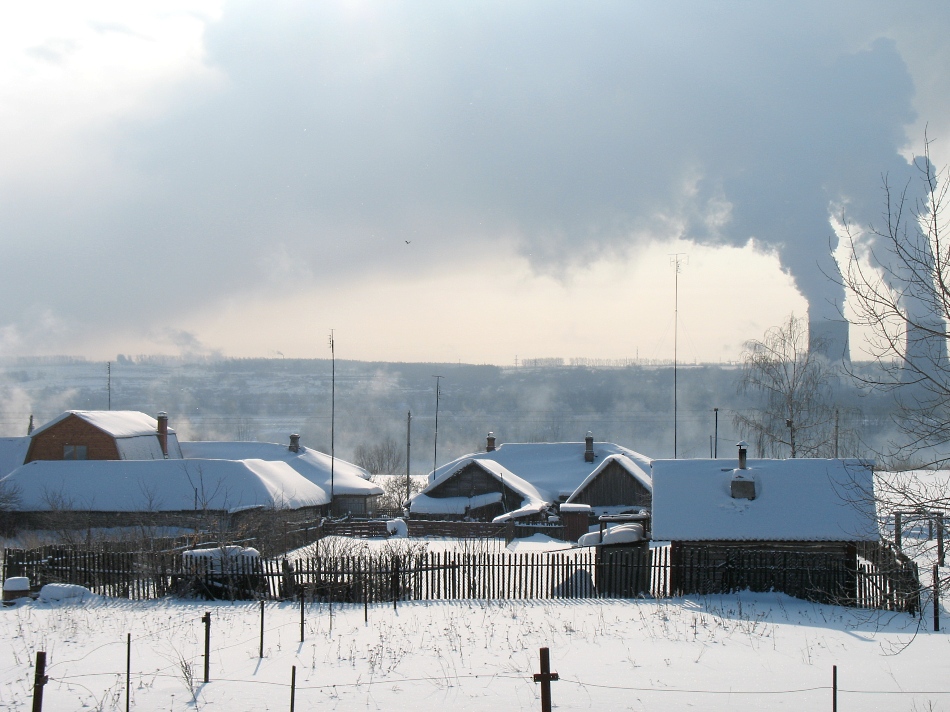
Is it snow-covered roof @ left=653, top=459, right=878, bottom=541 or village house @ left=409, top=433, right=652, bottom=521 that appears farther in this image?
village house @ left=409, top=433, right=652, bottom=521

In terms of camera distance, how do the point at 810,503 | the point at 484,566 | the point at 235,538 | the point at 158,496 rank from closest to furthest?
the point at 484,566 → the point at 810,503 → the point at 235,538 → the point at 158,496

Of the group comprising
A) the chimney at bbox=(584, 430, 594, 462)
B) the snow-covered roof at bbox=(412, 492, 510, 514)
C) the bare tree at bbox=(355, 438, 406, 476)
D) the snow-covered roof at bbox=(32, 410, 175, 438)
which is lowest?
the bare tree at bbox=(355, 438, 406, 476)

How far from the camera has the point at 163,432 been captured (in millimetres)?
51688

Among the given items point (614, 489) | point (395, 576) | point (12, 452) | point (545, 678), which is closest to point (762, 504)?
point (395, 576)

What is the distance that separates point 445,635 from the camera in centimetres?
1534

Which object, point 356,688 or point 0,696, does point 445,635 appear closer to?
point 356,688

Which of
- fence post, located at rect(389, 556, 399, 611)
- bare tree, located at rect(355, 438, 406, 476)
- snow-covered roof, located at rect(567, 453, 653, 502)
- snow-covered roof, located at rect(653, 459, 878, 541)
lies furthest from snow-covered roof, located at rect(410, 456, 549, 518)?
bare tree, located at rect(355, 438, 406, 476)

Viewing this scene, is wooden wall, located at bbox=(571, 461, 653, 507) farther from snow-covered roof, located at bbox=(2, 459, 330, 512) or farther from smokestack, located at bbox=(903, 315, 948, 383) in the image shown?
smokestack, located at bbox=(903, 315, 948, 383)

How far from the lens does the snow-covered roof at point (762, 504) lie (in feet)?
72.9

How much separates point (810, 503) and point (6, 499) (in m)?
33.9

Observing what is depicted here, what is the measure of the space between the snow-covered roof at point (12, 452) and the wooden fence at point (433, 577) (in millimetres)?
32553

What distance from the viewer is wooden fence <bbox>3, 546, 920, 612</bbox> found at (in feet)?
65.4

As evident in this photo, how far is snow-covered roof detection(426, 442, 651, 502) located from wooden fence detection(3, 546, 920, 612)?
24.1 m

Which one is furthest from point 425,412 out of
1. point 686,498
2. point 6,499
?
point 686,498
